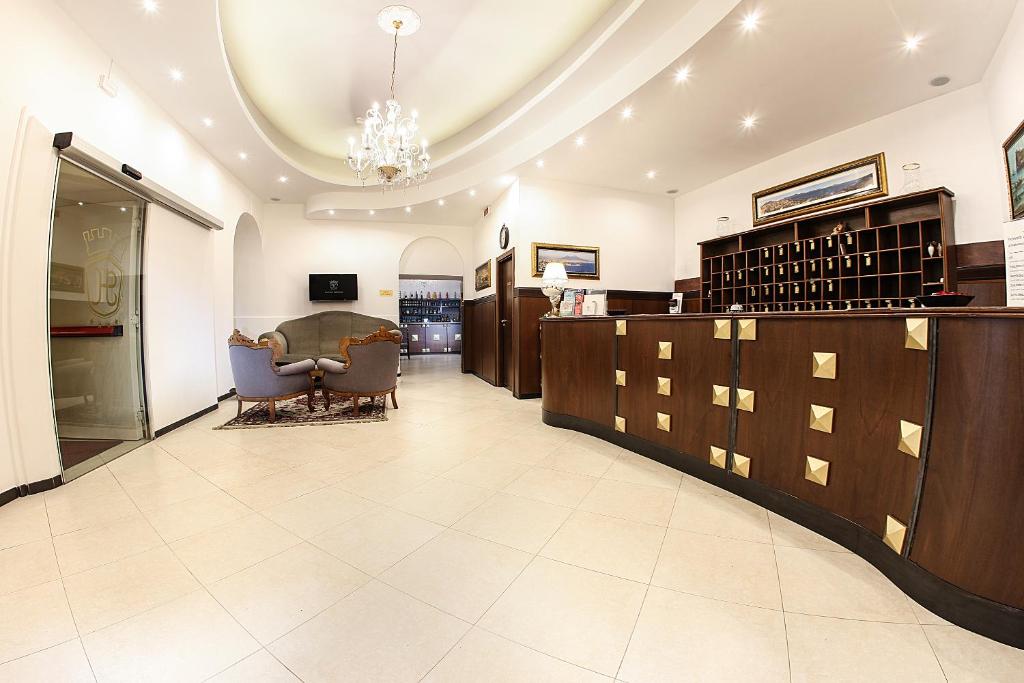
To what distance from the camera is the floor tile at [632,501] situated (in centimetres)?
216

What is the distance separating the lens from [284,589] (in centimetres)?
155

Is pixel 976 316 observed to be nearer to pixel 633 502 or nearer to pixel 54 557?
pixel 633 502

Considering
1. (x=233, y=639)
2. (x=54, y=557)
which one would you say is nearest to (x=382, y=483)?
(x=233, y=639)

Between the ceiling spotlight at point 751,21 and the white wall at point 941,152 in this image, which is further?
the white wall at point 941,152

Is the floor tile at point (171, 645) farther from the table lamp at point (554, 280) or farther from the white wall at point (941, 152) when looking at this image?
the white wall at point (941, 152)

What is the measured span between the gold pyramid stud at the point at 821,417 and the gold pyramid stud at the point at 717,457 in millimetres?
613

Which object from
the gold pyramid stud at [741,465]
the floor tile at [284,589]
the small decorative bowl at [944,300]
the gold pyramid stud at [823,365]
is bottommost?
the floor tile at [284,589]

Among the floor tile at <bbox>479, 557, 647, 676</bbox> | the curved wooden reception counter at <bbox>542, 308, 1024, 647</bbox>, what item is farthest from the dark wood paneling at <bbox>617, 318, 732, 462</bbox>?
the floor tile at <bbox>479, 557, 647, 676</bbox>

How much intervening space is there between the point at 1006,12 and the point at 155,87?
738 cm

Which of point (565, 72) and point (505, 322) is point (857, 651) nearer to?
point (565, 72)

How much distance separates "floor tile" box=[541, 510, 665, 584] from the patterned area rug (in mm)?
3044

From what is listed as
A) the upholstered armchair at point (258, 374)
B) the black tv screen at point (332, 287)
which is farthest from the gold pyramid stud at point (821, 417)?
the black tv screen at point (332, 287)

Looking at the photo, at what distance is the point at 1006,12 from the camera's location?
283cm

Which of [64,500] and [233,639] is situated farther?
[64,500]
